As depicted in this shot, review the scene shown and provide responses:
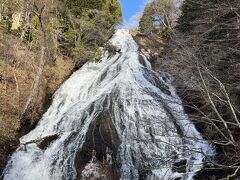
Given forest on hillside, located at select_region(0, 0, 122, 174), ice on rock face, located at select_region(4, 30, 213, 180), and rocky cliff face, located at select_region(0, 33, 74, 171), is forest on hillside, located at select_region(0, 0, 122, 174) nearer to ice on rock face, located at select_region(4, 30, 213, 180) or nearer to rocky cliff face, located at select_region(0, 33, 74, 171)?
rocky cliff face, located at select_region(0, 33, 74, 171)

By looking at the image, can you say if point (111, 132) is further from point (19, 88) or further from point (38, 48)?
point (38, 48)

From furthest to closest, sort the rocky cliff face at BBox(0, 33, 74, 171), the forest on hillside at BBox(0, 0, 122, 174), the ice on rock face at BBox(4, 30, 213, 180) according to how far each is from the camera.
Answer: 1. the forest on hillside at BBox(0, 0, 122, 174)
2. the rocky cliff face at BBox(0, 33, 74, 171)
3. the ice on rock face at BBox(4, 30, 213, 180)

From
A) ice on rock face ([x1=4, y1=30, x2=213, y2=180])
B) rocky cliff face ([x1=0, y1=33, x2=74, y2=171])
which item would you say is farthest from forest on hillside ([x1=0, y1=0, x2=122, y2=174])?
ice on rock face ([x1=4, y1=30, x2=213, y2=180])

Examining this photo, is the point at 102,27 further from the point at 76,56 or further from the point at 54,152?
the point at 54,152

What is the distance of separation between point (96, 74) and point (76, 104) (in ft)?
14.4

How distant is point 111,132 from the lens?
1405cm

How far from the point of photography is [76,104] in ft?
57.8

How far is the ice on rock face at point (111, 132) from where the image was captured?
507 inches

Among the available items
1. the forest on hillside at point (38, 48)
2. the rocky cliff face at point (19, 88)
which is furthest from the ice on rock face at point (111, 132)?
the forest on hillside at point (38, 48)

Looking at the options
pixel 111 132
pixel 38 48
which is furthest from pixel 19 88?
pixel 111 132

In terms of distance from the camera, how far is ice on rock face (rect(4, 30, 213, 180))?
12.9 m

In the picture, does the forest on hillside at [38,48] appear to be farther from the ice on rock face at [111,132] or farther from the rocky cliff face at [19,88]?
the ice on rock face at [111,132]

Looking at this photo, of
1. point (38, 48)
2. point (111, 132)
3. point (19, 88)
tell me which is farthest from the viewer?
point (38, 48)

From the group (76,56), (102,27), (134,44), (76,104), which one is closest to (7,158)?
(76,104)
